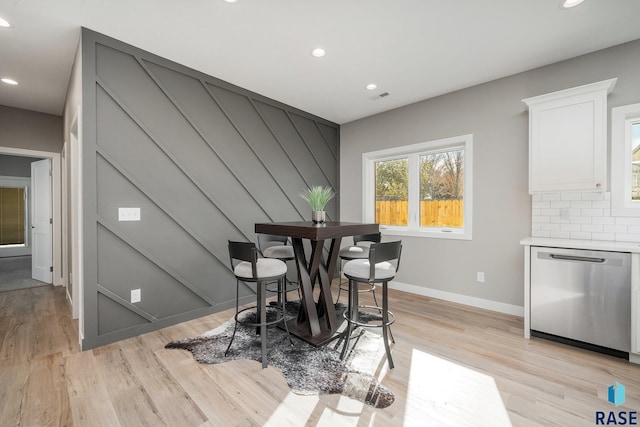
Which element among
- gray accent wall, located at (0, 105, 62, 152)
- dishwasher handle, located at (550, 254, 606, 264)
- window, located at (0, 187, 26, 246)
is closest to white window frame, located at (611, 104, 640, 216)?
dishwasher handle, located at (550, 254, 606, 264)

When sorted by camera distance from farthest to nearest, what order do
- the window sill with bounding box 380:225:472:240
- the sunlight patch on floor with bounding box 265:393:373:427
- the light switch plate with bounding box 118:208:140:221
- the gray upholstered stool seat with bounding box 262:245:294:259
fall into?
the window sill with bounding box 380:225:472:240 → the gray upholstered stool seat with bounding box 262:245:294:259 → the light switch plate with bounding box 118:208:140:221 → the sunlight patch on floor with bounding box 265:393:373:427

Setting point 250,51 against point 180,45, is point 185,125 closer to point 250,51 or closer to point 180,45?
point 180,45

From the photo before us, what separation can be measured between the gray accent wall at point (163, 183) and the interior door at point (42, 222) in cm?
311

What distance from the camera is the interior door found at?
442cm

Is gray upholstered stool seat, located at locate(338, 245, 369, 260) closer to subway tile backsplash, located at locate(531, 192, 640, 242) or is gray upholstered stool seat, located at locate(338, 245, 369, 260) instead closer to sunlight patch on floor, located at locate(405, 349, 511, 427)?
sunlight patch on floor, located at locate(405, 349, 511, 427)

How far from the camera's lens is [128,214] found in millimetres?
2539

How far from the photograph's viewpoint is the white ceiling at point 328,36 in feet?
6.89

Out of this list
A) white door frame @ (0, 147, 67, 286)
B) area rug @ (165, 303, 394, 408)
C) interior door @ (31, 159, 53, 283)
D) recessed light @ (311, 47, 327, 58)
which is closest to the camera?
area rug @ (165, 303, 394, 408)

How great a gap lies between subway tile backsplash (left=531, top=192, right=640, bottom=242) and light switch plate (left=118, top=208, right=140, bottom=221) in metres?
4.10

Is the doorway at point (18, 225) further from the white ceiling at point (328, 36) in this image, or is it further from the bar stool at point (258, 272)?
the bar stool at point (258, 272)

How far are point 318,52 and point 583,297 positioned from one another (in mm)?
3243

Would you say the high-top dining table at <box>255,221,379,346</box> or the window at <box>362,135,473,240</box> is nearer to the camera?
the high-top dining table at <box>255,221,379,346</box>

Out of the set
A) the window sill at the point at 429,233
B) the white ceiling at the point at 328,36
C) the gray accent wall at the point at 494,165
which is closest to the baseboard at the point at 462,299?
the gray accent wall at the point at 494,165

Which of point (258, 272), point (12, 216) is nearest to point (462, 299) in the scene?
point (258, 272)
